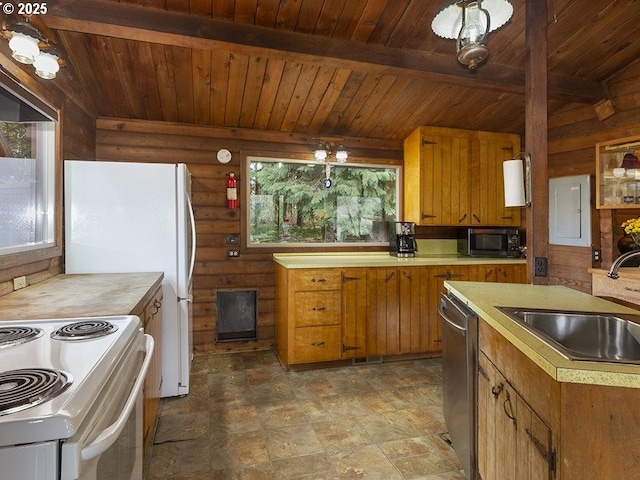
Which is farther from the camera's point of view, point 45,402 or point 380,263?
point 380,263

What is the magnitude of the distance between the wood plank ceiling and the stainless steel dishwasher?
189cm

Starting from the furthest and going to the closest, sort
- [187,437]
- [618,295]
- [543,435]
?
[618,295] < [187,437] < [543,435]

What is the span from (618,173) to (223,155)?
3.70 metres

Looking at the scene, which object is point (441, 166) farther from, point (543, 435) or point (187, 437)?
point (187, 437)

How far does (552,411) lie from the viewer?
0.96 metres

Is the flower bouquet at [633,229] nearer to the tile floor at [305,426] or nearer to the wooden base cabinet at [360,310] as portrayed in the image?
the wooden base cabinet at [360,310]

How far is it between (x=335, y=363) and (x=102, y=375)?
2.53 meters

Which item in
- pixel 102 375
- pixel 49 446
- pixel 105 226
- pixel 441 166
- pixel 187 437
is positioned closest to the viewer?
pixel 49 446

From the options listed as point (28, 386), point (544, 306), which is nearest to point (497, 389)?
point (544, 306)

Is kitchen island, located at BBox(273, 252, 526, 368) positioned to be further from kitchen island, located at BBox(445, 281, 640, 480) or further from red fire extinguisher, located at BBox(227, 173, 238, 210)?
kitchen island, located at BBox(445, 281, 640, 480)

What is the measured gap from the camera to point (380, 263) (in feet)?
10.5

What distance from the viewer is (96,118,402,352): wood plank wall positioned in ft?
10.9

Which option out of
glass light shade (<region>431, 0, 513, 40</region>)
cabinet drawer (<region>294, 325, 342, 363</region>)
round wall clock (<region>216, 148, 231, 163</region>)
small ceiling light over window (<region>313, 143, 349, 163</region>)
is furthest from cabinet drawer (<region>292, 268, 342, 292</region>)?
glass light shade (<region>431, 0, 513, 40</region>)

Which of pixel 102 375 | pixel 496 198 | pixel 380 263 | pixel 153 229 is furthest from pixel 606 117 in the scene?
pixel 102 375
